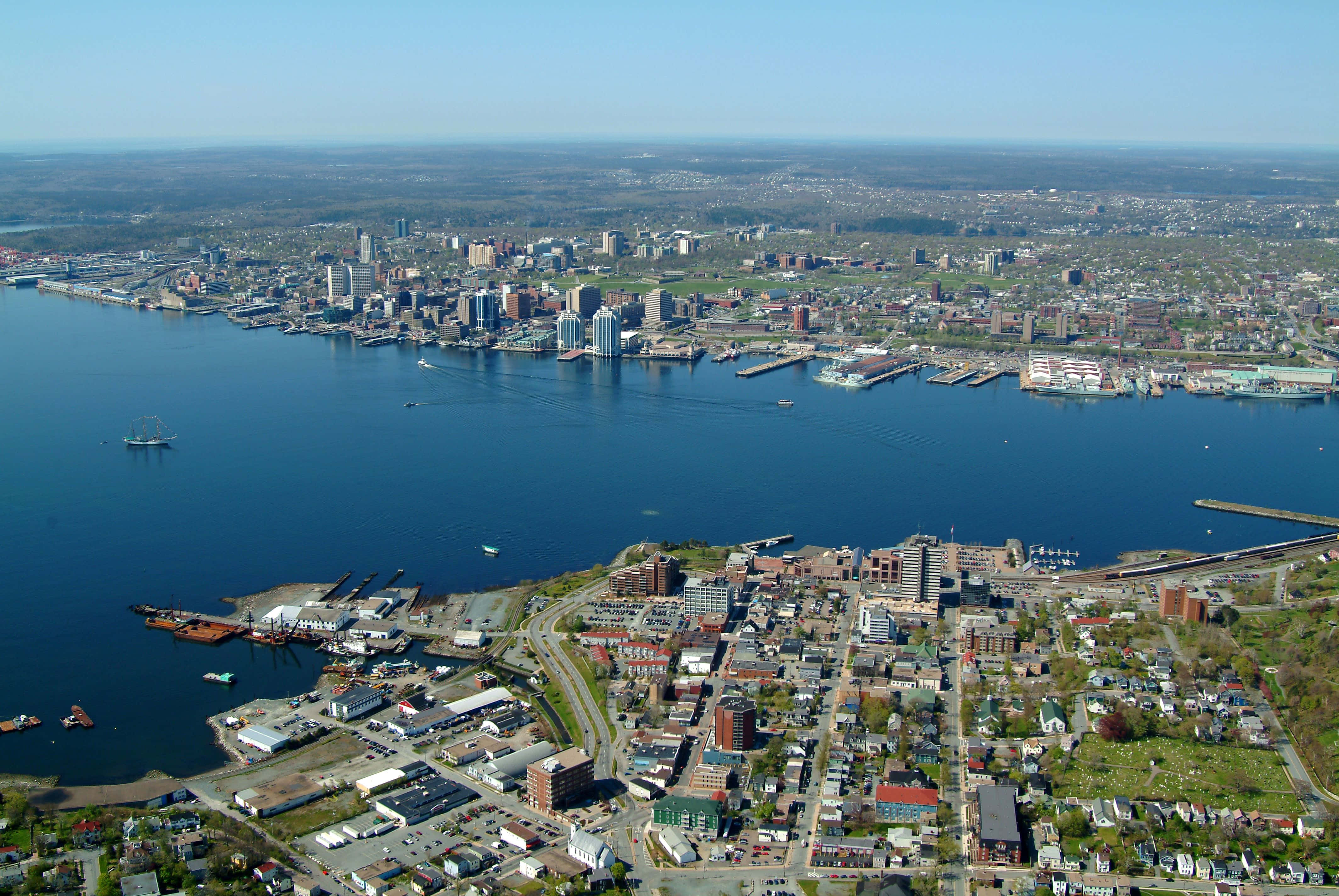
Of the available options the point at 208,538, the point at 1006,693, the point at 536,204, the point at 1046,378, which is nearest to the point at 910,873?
the point at 1006,693

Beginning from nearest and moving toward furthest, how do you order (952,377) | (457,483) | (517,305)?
(457,483) < (952,377) < (517,305)

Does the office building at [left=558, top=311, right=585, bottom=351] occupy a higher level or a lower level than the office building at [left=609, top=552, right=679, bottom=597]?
higher

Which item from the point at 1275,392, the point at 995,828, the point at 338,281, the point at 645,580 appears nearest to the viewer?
the point at 995,828

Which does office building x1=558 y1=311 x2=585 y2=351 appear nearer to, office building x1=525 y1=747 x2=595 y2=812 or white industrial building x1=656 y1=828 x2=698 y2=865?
office building x1=525 y1=747 x2=595 y2=812

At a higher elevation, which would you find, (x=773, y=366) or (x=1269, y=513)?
(x=773, y=366)

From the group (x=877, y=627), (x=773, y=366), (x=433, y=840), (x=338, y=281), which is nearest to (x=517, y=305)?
(x=338, y=281)

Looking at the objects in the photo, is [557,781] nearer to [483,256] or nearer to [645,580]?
[645,580]

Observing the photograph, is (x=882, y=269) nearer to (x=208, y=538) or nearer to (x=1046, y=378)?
(x=1046, y=378)

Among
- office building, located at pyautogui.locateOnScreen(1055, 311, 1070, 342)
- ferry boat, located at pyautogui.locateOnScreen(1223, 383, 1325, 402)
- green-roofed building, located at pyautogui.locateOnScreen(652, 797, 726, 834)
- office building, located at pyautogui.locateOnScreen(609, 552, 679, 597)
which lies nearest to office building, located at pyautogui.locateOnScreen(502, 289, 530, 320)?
office building, located at pyautogui.locateOnScreen(1055, 311, 1070, 342)
